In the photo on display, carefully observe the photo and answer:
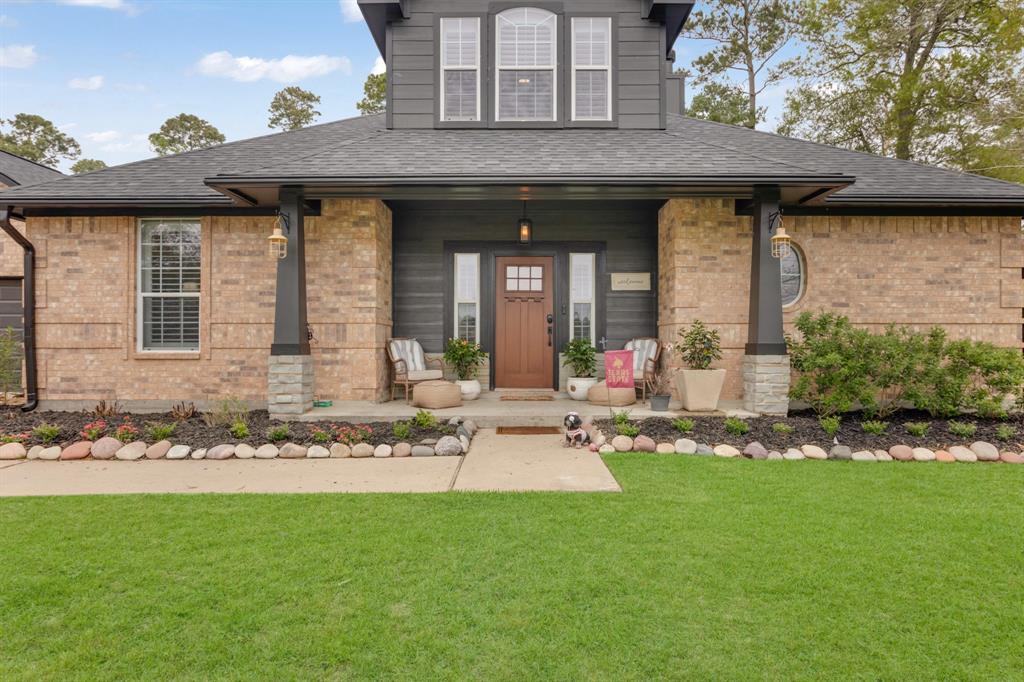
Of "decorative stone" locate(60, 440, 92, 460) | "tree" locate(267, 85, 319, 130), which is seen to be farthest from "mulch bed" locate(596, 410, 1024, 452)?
"tree" locate(267, 85, 319, 130)

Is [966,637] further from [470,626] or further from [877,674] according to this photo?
[470,626]

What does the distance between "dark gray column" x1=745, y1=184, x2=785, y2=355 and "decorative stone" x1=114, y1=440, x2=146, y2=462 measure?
675 centimetres

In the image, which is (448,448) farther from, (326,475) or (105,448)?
(105,448)

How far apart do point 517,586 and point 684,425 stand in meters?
3.51

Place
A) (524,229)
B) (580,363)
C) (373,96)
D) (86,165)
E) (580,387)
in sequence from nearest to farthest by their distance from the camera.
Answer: (580,387), (524,229), (580,363), (373,96), (86,165)

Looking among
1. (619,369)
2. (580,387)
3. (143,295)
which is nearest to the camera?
(619,369)

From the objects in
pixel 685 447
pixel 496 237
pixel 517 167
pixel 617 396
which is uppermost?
pixel 517 167

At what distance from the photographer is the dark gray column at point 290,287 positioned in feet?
20.6

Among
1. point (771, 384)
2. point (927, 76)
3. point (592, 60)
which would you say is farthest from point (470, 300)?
point (927, 76)

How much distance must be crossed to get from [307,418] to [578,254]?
183 inches

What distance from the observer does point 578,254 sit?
824 cm

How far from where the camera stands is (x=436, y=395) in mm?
6836

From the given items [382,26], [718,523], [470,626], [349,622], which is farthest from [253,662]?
[382,26]

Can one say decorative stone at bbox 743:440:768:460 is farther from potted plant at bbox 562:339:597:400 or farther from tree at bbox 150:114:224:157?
tree at bbox 150:114:224:157
